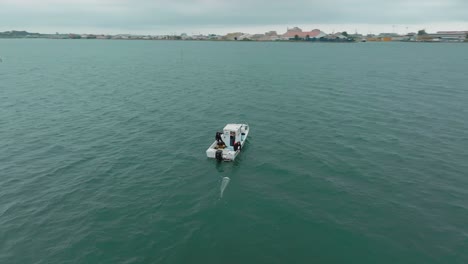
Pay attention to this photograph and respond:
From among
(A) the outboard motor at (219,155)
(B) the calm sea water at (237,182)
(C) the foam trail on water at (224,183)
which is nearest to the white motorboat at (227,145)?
(A) the outboard motor at (219,155)

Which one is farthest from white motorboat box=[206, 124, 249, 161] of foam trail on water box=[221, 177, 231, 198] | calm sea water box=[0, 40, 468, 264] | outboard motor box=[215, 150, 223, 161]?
foam trail on water box=[221, 177, 231, 198]

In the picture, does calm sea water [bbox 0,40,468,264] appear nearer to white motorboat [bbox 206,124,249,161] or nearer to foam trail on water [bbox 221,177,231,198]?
foam trail on water [bbox 221,177,231,198]

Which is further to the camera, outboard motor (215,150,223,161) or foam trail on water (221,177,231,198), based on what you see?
outboard motor (215,150,223,161)

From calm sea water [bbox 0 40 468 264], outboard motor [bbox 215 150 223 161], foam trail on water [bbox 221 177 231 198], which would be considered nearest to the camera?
calm sea water [bbox 0 40 468 264]

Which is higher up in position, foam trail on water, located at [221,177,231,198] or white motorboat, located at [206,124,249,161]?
white motorboat, located at [206,124,249,161]

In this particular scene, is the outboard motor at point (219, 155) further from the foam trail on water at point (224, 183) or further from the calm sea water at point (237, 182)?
the foam trail on water at point (224, 183)

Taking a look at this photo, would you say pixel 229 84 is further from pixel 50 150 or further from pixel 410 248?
pixel 410 248

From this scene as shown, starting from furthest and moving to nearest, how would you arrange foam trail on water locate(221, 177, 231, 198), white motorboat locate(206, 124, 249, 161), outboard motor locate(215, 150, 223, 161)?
white motorboat locate(206, 124, 249, 161)
outboard motor locate(215, 150, 223, 161)
foam trail on water locate(221, 177, 231, 198)

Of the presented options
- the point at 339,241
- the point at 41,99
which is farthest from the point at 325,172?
the point at 41,99
